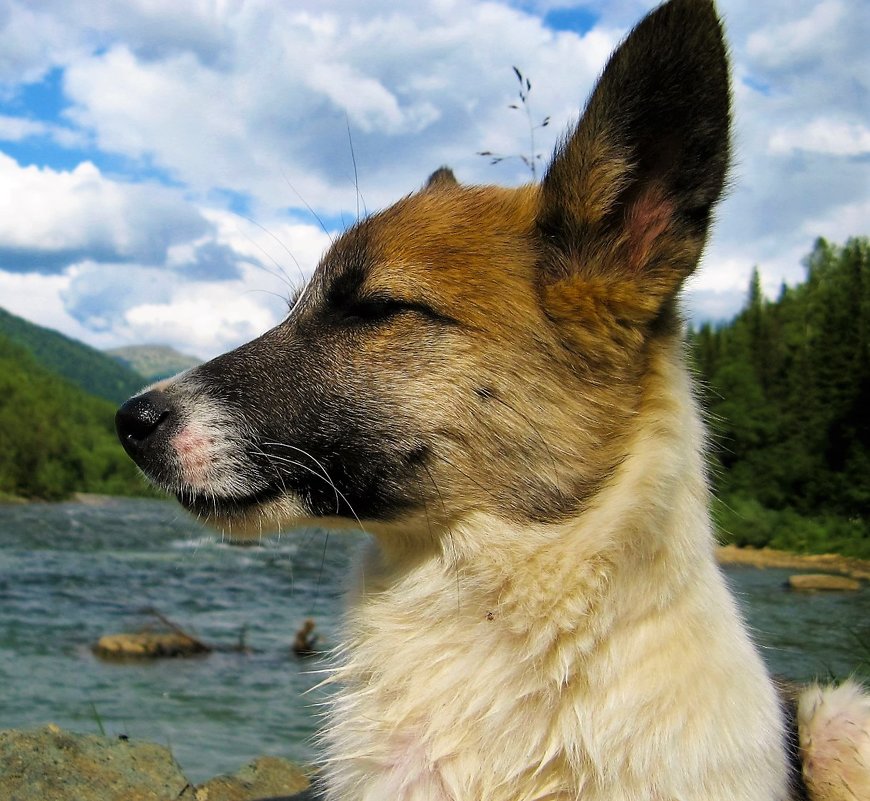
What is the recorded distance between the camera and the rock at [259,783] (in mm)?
4742

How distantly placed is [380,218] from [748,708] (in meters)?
2.17

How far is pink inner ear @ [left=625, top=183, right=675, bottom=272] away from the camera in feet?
9.98

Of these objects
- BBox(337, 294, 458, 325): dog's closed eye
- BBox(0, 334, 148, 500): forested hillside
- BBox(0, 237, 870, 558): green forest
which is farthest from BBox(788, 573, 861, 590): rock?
BBox(0, 334, 148, 500): forested hillside

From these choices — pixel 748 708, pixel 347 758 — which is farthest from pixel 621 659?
pixel 347 758

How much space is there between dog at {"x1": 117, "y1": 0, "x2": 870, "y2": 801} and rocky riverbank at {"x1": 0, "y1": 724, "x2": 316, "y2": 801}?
135cm

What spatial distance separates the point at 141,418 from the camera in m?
3.04

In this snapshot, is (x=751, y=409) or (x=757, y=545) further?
(x=751, y=409)

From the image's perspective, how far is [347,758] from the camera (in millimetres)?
3061

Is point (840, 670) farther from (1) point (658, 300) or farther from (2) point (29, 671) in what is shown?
(2) point (29, 671)

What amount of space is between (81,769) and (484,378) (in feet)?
9.72

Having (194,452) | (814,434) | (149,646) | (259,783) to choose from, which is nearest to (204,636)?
(149,646)

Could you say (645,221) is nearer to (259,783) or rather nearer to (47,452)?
(259,783)

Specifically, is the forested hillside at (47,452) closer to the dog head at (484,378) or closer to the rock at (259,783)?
the rock at (259,783)

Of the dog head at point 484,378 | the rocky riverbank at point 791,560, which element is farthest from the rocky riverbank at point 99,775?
the rocky riverbank at point 791,560
